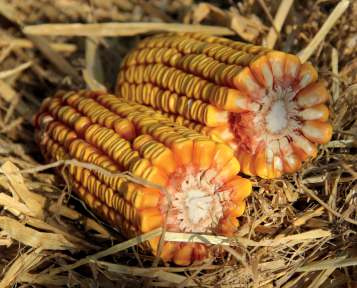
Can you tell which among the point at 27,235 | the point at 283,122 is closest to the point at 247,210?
the point at 283,122

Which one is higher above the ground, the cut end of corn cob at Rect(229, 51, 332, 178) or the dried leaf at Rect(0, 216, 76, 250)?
the cut end of corn cob at Rect(229, 51, 332, 178)

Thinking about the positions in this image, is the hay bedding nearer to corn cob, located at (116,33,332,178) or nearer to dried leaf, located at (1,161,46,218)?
dried leaf, located at (1,161,46,218)

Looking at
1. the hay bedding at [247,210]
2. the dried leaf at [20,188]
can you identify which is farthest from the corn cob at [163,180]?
the dried leaf at [20,188]

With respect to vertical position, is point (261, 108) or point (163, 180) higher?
point (261, 108)

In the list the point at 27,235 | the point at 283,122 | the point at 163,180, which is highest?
the point at 283,122

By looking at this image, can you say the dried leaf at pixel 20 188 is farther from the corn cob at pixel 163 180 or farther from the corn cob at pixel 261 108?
the corn cob at pixel 261 108

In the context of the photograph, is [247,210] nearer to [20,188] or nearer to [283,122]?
[283,122]

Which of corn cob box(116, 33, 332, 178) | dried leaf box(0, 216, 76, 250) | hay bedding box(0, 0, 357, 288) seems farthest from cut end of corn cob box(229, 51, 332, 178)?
dried leaf box(0, 216, 76, 250)
